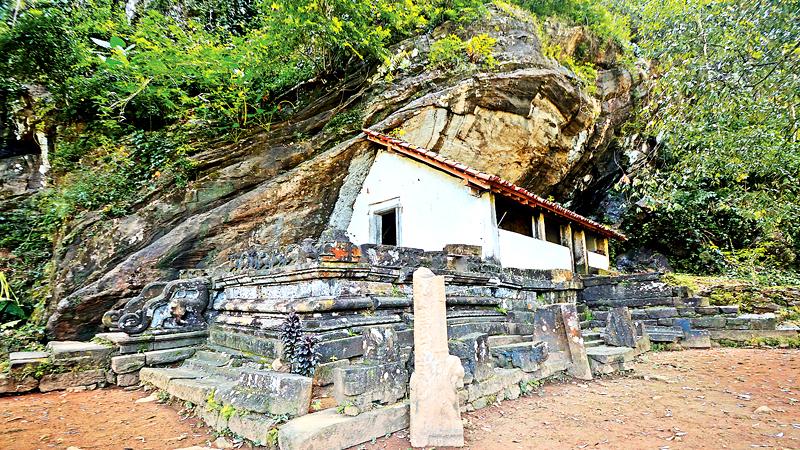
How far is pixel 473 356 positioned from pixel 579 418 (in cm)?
122

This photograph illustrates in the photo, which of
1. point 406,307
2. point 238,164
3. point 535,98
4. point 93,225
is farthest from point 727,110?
point 93,225

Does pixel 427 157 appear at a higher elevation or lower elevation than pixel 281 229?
higher

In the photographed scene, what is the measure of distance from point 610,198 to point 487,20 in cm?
948

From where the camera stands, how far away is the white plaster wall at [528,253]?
906 cm

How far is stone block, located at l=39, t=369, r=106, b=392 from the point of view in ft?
18.1

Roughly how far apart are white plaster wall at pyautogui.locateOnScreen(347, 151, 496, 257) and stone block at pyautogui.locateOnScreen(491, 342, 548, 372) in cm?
341

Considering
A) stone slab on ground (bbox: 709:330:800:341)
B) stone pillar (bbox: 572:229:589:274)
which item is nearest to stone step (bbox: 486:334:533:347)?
stone slab on ground (bbox: 709:330:800:341)

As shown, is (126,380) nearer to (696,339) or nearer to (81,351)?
(81,351)

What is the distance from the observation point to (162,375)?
527 cm

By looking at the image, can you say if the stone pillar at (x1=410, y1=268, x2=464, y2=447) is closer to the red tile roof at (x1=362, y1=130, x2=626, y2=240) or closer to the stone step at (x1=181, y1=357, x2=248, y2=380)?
the stone step at (x1=181, y1=357, x2=248, y2=380)

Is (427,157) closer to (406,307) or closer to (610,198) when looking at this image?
(406,307)

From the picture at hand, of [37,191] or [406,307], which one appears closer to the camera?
[406,307]

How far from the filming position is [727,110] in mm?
6598

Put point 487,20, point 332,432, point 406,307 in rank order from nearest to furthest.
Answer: point 332,432 → point 406,307 → point 487,20
